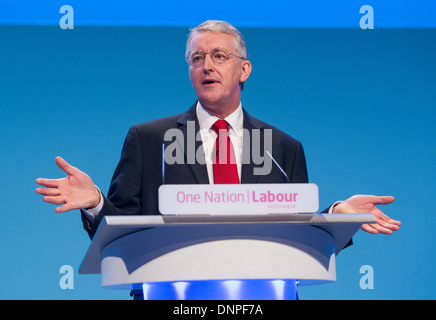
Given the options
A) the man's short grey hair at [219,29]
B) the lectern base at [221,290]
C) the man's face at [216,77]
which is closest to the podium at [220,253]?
the lectern base at [221,290]

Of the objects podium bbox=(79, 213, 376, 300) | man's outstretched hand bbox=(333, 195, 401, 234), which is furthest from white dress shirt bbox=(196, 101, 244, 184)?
podium bbox=(79, 213, 376, 300)

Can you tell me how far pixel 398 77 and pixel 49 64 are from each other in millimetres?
2001

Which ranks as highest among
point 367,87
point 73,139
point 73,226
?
point 367,87

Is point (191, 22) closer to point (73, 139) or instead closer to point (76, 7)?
point (76, 7)

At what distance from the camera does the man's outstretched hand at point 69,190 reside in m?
1.38

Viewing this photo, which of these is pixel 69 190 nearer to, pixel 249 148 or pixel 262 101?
pixel 249 148

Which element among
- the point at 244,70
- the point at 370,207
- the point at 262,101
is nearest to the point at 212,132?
the point at 244,70

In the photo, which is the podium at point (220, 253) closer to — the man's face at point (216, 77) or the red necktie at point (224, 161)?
the red necktie at point (224, 161)

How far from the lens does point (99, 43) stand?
3.41m

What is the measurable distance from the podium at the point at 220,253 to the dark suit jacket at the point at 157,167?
2.19ft

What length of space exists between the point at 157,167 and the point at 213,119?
0.29m

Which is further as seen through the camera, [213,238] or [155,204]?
[155,204]
